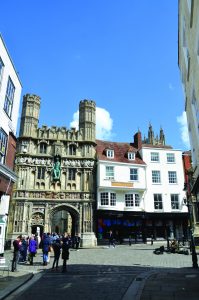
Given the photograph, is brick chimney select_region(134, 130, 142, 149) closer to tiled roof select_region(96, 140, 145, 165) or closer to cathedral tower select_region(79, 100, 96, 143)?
tiled roof select_region(96, 140, 145, 165)

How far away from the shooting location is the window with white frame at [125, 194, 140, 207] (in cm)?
3550

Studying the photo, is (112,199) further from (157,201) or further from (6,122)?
(6,122)

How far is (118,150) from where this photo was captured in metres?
39.9

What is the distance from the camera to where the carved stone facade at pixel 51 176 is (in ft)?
108

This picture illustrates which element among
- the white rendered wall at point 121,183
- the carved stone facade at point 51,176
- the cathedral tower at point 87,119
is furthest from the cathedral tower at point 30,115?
the white rendered wall at point 121,183

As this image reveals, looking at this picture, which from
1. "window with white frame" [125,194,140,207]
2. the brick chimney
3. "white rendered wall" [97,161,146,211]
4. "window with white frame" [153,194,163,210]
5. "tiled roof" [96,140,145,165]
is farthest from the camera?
the brick chimney

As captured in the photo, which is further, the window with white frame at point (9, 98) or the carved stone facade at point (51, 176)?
the carved stone facade at point (51, 176)

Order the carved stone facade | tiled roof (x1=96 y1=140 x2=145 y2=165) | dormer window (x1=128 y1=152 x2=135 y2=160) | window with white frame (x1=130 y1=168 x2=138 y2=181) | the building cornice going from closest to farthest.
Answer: the building cornice < the carved stone facade < window with white frame (x1=130 y1=168 x2=138 y2=181) < tiled roof (x1=96 y1=140 x2=145 y2=165) < dormer window (x1=128 y1=152 x2=135 y2=160)

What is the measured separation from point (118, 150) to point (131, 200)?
8.01m

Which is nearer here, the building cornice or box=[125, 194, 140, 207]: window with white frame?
the building cornice

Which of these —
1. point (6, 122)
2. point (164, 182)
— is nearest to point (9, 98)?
point (6, 122)

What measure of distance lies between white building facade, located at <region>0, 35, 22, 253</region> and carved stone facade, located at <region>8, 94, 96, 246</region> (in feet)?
48.4

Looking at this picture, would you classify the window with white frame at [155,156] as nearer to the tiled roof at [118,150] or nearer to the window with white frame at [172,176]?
the tiled roof at [118,150]

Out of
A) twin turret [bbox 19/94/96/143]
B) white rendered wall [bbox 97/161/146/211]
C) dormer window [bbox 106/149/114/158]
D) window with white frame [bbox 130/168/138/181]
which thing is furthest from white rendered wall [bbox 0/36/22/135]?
window with white frame [bbox 130/168/138/181]
